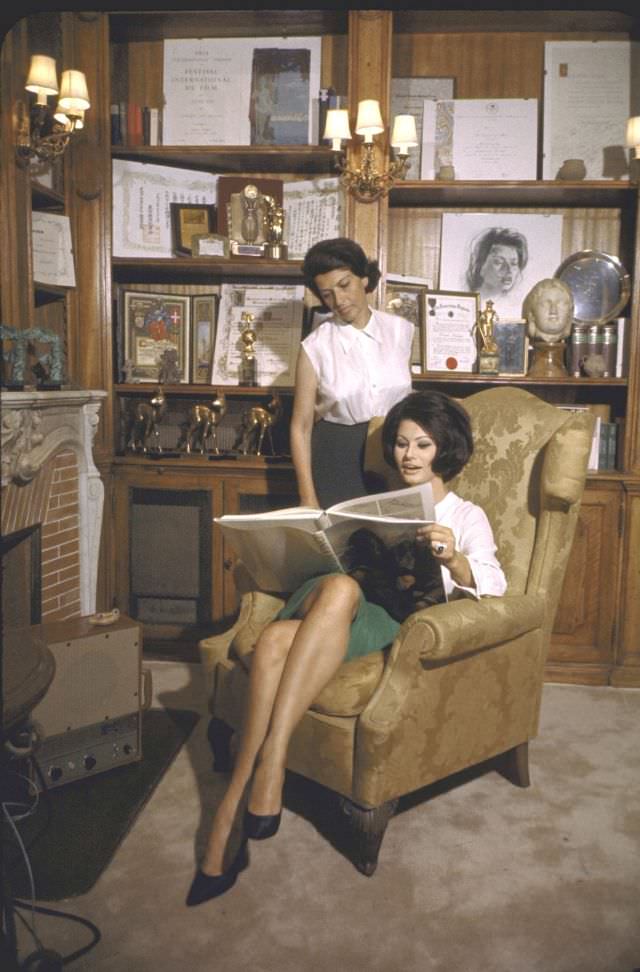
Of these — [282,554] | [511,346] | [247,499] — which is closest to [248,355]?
[247,499]

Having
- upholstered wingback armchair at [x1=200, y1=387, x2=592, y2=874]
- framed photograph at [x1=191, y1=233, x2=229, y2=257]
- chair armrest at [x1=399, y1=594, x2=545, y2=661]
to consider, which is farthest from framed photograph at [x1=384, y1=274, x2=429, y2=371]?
chair armrest at [x1=399, y1=594, x2=545, y2=661]

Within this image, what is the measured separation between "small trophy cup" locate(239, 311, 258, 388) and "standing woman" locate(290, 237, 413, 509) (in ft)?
2.14

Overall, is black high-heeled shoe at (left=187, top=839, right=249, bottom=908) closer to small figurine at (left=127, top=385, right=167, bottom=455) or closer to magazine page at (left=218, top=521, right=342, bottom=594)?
magazine page at (left=218, top=521, right=342, bottom=594)

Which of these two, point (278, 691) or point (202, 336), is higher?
point (202, 336)

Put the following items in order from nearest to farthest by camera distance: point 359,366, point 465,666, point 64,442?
point 465,666
point 359,366
point 64,442

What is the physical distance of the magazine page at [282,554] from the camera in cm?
199

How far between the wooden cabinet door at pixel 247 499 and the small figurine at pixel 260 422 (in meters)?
0.15

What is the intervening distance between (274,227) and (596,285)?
49.4 inches

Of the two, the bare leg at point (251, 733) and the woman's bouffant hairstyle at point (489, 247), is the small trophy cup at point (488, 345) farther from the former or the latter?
the bare leg at point (251, 733)

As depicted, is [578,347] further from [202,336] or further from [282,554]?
[282,554]

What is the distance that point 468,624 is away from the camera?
6.46 ft

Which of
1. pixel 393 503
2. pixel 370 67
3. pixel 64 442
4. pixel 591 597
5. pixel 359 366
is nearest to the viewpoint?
pixel 393 503

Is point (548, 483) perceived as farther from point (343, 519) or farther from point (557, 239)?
point (557, 239)

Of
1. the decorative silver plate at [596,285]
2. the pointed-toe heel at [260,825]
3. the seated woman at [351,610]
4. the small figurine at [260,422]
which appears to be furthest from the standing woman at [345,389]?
the pointed-toe heel at [260,825]
